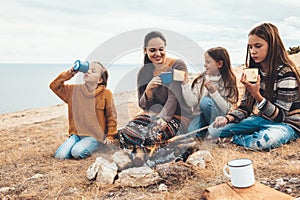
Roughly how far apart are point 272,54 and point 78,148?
2.01 meters

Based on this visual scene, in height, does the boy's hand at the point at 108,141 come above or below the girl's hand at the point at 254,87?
below

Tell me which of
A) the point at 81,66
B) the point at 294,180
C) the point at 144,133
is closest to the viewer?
the point at 294,180

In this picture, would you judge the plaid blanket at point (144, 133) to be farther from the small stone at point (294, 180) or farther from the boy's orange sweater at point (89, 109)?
the small stone at point (294, 180)

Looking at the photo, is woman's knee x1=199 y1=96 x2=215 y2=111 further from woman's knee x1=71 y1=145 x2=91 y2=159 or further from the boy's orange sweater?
woman's knee x1=71 y1=145 x2=91 y2=159

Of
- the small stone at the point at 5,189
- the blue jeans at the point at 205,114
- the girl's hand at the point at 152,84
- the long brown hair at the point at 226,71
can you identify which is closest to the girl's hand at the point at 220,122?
the blue jeans at the point at 205,114

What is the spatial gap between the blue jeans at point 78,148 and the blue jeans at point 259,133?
4.11 ft

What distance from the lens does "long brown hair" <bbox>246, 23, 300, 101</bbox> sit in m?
3.18

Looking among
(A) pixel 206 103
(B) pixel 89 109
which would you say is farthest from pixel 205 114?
(B) pixel 89 109

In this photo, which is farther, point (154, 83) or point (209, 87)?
point (209, 87)

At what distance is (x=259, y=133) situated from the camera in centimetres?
312

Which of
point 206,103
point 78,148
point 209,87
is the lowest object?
point 78,148

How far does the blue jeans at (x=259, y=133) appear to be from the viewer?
3.04 metres

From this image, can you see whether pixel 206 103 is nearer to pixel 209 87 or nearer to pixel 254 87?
pixel 209 87

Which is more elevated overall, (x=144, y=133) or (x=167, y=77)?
(x=167, y=77)
